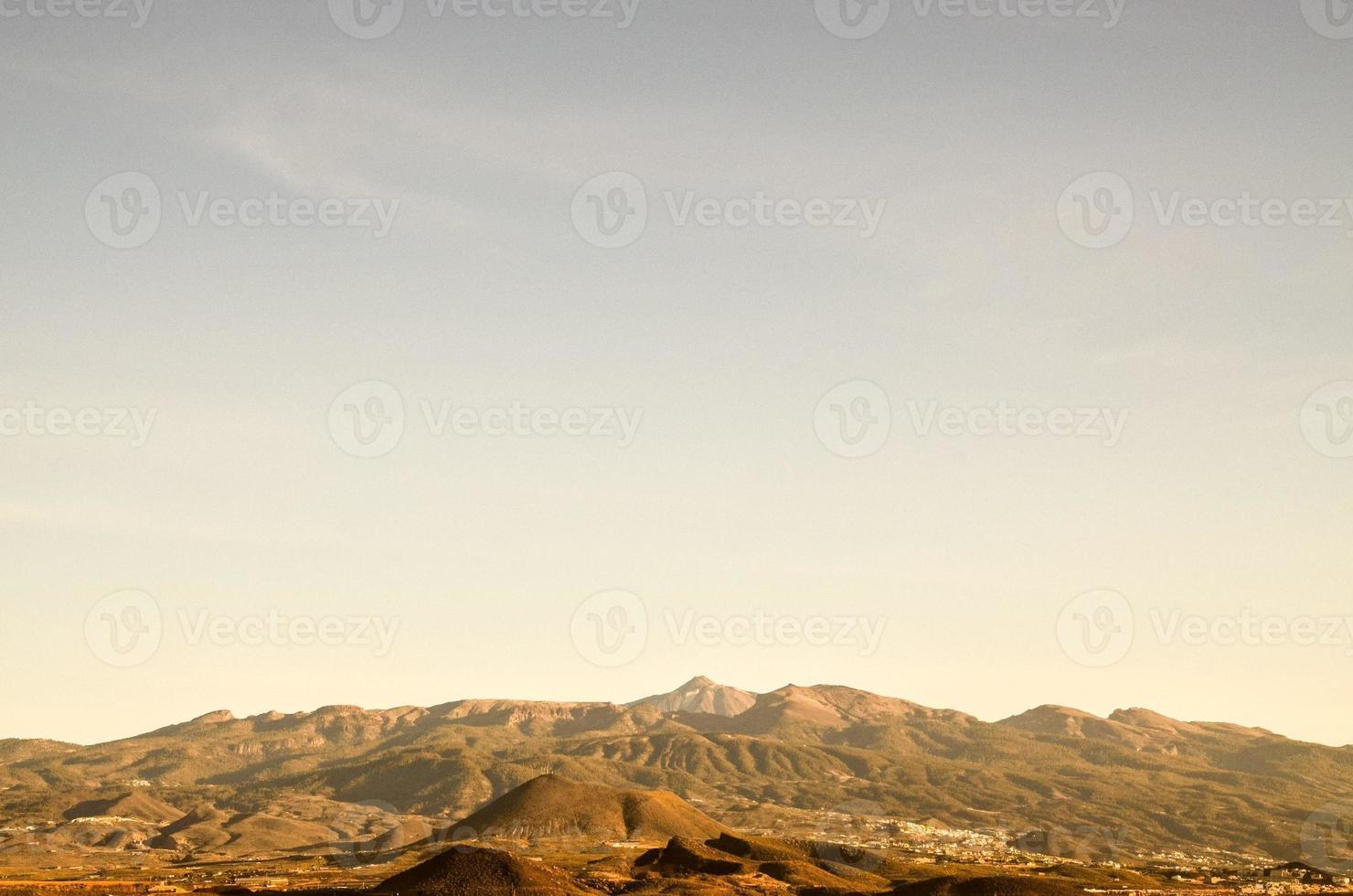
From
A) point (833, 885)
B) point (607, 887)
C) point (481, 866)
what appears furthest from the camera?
point (833, 885)

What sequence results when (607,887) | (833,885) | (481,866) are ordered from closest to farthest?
(481,866), (607,887), (833,885)

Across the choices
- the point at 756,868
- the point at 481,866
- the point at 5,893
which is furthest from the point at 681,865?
the point at 5,893

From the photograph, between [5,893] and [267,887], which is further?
[267,887]

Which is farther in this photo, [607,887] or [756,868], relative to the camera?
[756,868]

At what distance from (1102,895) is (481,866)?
10389 cm

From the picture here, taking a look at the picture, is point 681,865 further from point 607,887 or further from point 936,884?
point 936,884

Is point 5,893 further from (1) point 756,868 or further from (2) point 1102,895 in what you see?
(2) point 1102,895

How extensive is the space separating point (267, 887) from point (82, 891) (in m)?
29.8

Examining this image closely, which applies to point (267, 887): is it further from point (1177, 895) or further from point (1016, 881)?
point (1177, 895)

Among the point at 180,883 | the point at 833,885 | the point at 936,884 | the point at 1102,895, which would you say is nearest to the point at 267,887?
the point at 180,883

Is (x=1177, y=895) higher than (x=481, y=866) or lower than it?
lower

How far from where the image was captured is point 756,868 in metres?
197

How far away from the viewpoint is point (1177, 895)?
652 feet

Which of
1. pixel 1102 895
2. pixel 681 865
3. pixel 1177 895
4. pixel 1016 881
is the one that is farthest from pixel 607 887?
pixel 1177 895
